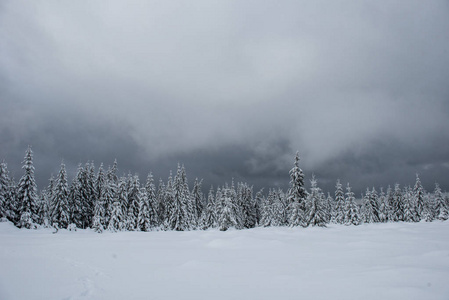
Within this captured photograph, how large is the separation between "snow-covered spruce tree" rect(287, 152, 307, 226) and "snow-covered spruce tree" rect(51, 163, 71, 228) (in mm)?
42550

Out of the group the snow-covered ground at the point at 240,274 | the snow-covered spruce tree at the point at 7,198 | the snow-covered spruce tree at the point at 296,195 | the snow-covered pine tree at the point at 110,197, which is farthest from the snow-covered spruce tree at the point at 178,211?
the snow-covered ground at the point at 240,274

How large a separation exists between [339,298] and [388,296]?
153cm

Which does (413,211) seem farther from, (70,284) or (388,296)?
(70,284)

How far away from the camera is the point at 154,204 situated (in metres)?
58.2

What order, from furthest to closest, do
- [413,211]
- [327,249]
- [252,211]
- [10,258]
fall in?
[252,211], [413,211], [327,249], [10,258]

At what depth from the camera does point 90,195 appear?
54188 millimetres

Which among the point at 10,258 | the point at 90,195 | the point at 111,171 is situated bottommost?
the point at 10,258

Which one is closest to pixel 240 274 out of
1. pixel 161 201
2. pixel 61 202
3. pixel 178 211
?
pixel 178 211

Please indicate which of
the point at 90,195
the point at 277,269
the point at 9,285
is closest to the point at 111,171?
the point at 90,195

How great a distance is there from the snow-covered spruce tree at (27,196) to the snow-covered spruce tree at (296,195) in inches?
1828

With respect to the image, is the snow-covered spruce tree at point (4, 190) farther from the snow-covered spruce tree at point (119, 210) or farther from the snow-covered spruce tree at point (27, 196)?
the snow-covered spruce tree at point (119, 210)

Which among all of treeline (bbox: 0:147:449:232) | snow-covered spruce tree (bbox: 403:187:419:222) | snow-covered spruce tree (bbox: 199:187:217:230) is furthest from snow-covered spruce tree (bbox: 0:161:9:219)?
snow-covered spruce tree (bbox: 403:187:419:222)

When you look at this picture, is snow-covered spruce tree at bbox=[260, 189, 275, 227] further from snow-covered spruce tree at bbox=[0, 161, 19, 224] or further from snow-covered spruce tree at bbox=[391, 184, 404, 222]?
snow-covered spruce tree at bbox=[0, 161, 19, 224]

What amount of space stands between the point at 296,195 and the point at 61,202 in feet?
145
